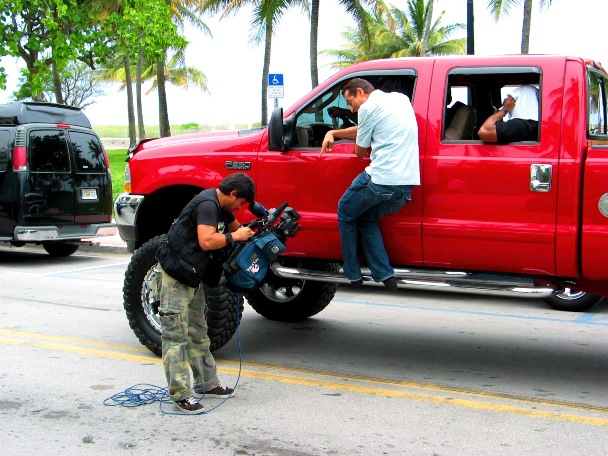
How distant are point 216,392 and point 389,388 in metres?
1.23

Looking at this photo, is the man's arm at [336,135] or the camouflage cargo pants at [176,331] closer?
the camouflage cargo pants at [176,331]

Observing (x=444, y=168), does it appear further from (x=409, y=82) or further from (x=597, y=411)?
(x=597, y=411)

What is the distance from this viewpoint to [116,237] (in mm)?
16047

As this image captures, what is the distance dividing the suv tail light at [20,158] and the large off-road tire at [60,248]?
193cm

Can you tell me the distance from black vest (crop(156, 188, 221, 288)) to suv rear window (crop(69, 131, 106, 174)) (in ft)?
27.1

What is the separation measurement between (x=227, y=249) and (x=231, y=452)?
1.47 m

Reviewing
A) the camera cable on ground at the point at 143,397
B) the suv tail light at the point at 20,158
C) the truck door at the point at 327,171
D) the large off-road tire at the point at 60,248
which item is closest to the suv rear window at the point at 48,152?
the suv tail light at the point at 20,158

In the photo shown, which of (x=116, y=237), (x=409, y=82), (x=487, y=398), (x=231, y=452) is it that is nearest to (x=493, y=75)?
(x=409, y=82)

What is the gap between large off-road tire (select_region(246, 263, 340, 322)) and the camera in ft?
25.7

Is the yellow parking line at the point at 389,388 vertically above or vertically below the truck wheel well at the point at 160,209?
below

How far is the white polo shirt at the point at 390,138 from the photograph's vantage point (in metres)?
5.75

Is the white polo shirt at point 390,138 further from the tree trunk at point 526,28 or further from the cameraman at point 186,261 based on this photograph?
the tree trunk at point 526,28

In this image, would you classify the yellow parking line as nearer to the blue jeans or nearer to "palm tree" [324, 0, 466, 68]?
the blue jeans

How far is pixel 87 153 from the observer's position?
13.4m
